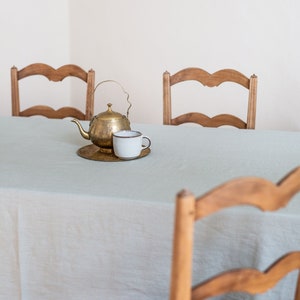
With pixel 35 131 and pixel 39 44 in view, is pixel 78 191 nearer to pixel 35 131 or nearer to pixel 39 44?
pixel 35 131

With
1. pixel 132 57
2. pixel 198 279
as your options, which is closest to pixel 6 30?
pixel 132 57

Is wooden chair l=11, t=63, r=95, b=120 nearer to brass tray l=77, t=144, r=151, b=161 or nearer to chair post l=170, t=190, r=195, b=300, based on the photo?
brass tray l=77, t=144, r=151, b=161

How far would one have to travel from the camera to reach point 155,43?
268 cm

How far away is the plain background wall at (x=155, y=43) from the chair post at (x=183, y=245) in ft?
6.55

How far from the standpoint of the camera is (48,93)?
285 centimetres

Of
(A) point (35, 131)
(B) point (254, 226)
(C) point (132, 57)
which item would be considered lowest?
(B) point (254, 226)

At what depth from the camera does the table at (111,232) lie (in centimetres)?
94

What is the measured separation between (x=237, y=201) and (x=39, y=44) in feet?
7.70

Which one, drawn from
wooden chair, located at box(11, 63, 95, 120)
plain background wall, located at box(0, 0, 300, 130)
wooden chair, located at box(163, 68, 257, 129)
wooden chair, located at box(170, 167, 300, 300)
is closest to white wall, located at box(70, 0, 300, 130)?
plain background wall, located at box(0, 0, 300, 130)

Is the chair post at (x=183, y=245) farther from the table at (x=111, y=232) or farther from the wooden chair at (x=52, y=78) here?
the wooden chair at (x=52, y=78)

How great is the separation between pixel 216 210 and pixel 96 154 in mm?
716

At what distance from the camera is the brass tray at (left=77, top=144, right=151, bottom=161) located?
1.24m

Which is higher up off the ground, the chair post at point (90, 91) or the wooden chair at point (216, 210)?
the chair post at point (90, 91)

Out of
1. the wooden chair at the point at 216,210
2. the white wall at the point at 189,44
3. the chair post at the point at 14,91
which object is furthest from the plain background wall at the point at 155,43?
the wooden chair at the point at 216,210
